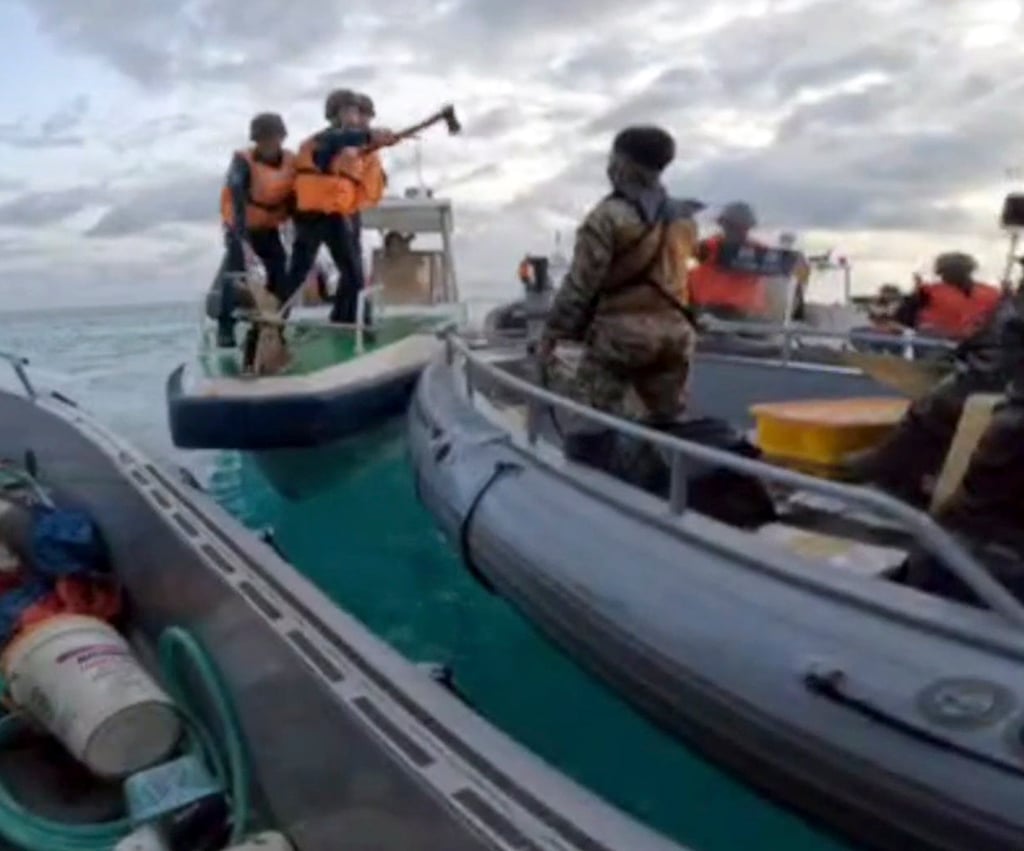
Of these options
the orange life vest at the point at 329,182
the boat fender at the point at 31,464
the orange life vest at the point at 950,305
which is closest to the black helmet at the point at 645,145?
the boat fender at the point at 31,464

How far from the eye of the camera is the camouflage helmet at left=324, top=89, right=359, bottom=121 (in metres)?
6.61

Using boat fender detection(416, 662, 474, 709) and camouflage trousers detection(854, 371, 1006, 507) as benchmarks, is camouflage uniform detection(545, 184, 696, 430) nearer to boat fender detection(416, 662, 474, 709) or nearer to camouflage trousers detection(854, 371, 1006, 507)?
camouflage trousers detection(854, 371, 1006, 507)

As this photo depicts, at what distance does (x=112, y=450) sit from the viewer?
450 cm

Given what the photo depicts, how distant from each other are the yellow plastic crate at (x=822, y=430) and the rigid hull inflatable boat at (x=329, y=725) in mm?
1596

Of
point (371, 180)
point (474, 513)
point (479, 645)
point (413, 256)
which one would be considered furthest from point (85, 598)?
point (413, 256)

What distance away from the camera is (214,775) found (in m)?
2.67

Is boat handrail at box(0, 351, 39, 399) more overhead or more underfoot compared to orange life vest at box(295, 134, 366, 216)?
more underfoot

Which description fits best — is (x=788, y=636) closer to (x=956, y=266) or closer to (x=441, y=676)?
(x=441, y=676)

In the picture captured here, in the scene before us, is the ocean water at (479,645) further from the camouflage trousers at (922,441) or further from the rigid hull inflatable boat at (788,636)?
the camouflage trousers at (922,441)

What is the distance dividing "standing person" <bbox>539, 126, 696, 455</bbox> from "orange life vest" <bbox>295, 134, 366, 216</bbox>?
2879 millimetres

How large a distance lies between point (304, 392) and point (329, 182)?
1241mm

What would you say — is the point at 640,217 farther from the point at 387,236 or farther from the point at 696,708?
the point at 387,236

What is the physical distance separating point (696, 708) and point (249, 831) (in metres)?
0.89

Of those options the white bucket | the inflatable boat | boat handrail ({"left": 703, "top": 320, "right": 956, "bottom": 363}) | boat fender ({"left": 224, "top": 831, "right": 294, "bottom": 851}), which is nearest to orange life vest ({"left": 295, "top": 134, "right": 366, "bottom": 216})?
Answer: the inflatable boat
